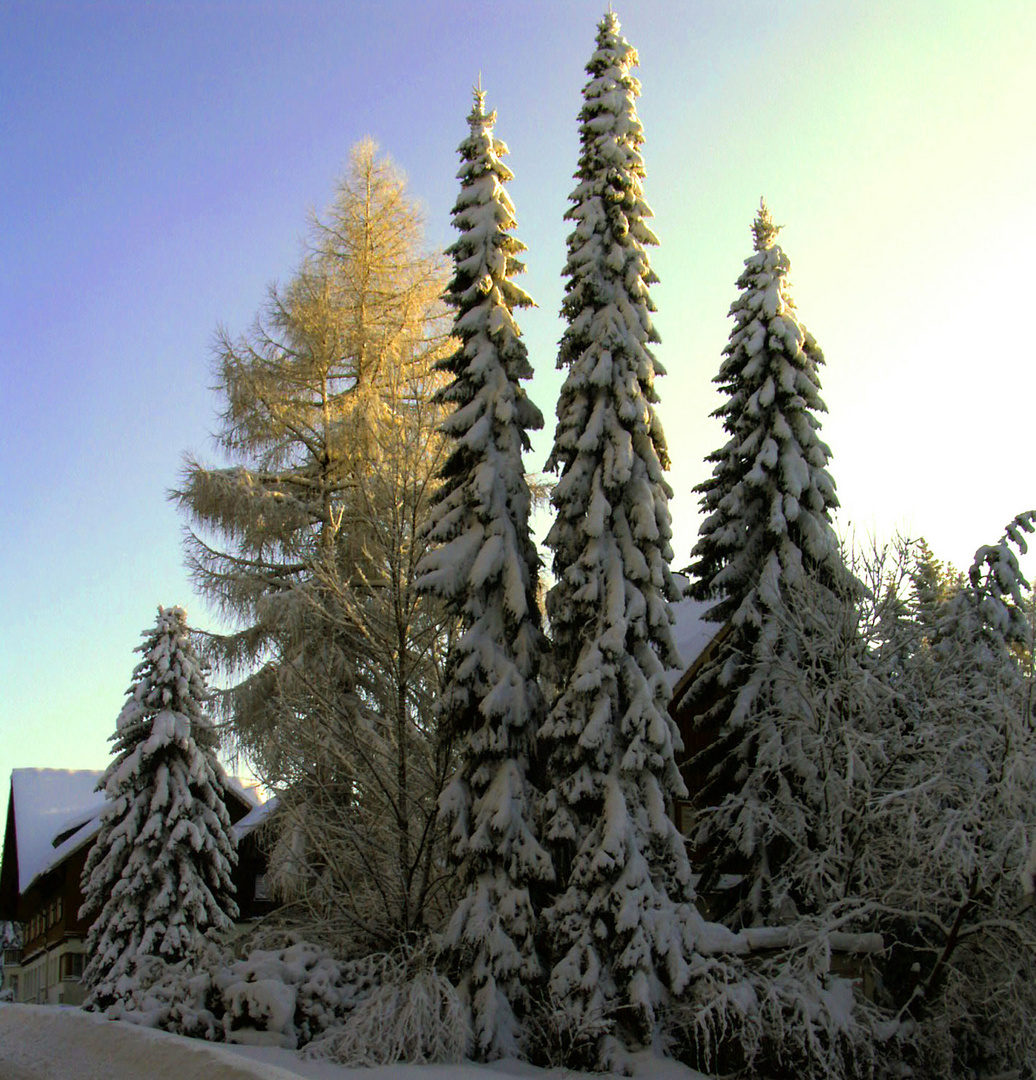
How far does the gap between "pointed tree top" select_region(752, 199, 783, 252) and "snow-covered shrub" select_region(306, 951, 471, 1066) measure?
14.6 metres

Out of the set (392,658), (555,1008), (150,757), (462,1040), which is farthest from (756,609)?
(150,757)

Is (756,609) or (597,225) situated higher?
(597,225)

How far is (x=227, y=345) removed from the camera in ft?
83.1

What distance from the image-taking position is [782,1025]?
1447 cm

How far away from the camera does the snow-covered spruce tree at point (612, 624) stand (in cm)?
1538

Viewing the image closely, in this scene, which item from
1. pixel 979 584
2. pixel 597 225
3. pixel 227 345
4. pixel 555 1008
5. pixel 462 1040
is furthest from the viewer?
pixel 227 345

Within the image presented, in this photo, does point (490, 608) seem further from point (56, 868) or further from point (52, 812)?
point (52, 812)

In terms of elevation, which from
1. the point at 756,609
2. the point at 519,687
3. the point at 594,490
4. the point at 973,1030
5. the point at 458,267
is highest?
the point at 458,267

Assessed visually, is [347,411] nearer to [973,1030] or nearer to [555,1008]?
[555,1008]

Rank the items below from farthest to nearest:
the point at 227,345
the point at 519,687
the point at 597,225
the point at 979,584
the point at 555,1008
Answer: the point at 227,345
the point at 979,584
the point at 597,225
the point at 519,687
the point at 555,1008

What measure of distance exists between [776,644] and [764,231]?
27.3ft

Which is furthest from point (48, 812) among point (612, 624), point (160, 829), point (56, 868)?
point (612, 624)

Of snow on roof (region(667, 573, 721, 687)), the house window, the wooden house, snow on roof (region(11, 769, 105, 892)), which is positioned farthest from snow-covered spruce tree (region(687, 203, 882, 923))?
the house window

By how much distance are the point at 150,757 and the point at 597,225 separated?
16.2 metres
